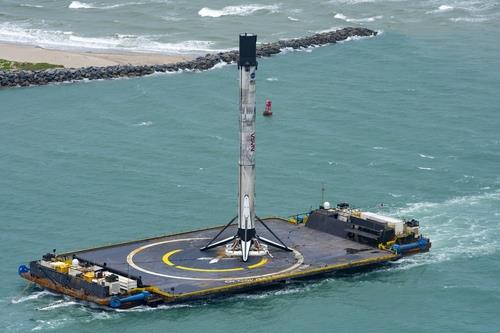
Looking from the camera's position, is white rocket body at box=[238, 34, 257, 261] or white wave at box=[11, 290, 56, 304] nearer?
white wave at box=[11, 290, 56, 304]

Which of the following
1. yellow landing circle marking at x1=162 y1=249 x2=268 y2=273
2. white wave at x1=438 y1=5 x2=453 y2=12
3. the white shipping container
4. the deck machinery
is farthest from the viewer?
white wave at x1=438 y1=5 x2=453 y2=12

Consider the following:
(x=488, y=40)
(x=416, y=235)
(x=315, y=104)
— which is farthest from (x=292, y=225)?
(x=488, y=40)

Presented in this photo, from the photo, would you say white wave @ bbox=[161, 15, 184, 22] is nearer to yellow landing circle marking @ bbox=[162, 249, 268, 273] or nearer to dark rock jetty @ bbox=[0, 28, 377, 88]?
dark rock jetty @ bbox=[0, 28, 377, 88]

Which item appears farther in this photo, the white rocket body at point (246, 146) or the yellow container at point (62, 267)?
the white rocket body at point (246, 146)

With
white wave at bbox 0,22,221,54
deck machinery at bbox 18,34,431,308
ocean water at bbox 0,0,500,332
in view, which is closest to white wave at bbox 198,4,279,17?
ocean water at bbox 0,0,500,332

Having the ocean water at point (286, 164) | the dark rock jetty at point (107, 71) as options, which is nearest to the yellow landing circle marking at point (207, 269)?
the ocean water at point (286, 164)

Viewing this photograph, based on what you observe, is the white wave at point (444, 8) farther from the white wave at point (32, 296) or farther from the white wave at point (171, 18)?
the white wave at point (32, 296)

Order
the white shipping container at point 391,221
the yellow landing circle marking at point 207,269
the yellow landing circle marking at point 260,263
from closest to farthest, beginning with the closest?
the yellow landing circle marking at point 207,269, the yellow landing circle marking at point 260,263, the white shipping container at point 391,221

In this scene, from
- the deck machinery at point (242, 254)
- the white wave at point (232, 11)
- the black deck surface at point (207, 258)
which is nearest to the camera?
the deck machinery at point (242, 254)
